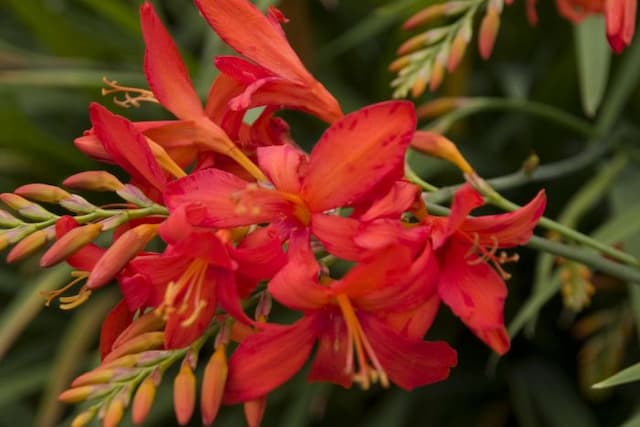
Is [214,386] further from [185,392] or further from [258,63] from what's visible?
[258,63]

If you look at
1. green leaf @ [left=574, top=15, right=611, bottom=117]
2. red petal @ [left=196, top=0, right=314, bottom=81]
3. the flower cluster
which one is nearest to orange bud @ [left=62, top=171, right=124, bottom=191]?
the flower cluster

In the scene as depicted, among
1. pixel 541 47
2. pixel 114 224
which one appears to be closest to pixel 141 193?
pixel 114 224

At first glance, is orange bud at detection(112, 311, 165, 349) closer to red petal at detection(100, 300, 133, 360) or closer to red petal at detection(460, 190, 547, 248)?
red petal at detection(100, 300, 133, 360)

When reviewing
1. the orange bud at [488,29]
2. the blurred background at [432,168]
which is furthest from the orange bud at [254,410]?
the blurred background at [432,168]

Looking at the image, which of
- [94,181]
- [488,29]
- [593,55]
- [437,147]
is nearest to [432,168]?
[593,55]

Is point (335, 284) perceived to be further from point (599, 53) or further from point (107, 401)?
point (599, 53)

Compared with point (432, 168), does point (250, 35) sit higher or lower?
higher

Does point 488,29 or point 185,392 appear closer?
point 185,392
